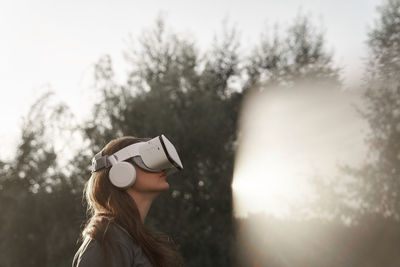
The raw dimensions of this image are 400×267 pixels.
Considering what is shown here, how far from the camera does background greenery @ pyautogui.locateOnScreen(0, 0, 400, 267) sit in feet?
46.0

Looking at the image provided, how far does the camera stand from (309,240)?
15.1 m

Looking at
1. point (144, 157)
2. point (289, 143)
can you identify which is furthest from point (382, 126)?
point (144, 157)

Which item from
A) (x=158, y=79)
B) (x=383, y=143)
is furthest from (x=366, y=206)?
(x=158, y=79)

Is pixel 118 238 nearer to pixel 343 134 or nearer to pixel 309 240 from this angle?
pixel 309 240

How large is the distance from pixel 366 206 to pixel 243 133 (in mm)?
6353

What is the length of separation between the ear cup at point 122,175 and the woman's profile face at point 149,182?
84 mm

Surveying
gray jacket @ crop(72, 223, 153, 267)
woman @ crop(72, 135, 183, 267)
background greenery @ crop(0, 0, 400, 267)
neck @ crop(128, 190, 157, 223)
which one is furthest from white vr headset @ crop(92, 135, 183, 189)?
background greenery @ crop(0, 0, 400, 267)

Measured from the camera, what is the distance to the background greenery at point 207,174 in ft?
46.0

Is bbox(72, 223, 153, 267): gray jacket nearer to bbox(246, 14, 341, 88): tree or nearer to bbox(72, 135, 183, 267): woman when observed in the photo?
bbox(72, 135, 183, 267): woman

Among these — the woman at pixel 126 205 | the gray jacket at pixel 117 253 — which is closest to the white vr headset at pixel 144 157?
the woman at pixel 126 205

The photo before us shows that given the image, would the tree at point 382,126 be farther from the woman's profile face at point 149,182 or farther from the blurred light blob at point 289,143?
the woman's profile face at point 149,182

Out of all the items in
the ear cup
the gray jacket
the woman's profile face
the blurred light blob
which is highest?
the ear cup

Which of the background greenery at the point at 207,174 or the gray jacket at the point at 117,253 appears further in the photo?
the background greenery at the point at 207,174

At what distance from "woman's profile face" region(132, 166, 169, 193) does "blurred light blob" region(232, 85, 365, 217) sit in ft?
41.6
